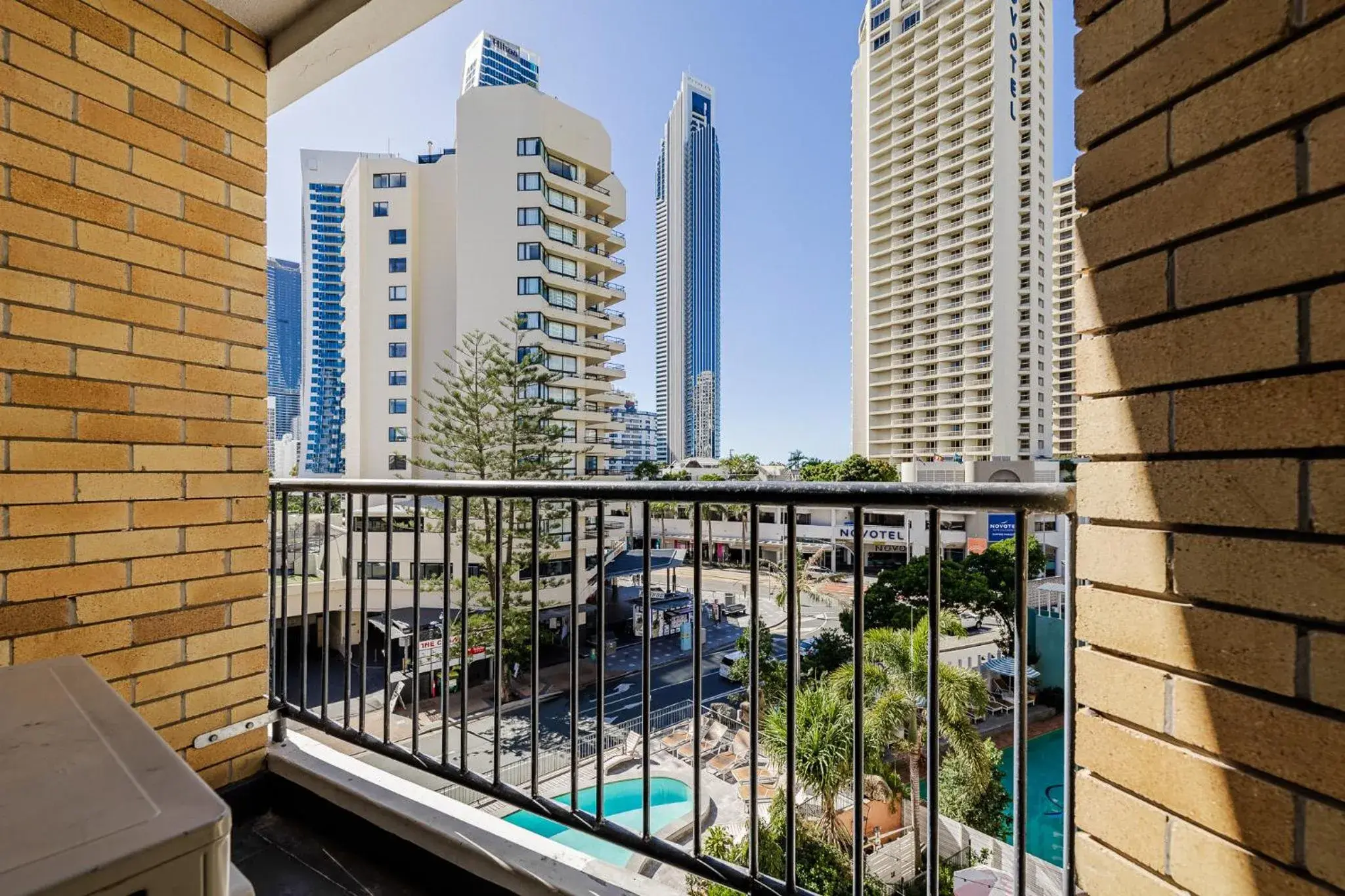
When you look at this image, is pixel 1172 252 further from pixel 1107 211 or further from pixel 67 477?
pixel 67 477

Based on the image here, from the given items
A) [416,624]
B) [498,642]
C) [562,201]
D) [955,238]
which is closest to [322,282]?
[562,201]

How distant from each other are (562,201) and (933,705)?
24609 millimetres

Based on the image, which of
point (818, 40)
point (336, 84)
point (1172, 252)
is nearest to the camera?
point (1172, 252)

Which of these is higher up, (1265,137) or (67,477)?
(1265,137)

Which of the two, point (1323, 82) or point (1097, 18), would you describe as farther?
point (1097, 18)

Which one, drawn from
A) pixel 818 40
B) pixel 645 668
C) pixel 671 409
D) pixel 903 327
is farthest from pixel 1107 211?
pixel 671 409

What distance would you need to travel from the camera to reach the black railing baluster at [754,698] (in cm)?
116

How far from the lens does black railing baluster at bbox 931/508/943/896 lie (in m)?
1.00

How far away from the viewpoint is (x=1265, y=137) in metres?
0.65

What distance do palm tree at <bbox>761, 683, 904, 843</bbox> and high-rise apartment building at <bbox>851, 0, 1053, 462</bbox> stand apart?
2845 centimetres

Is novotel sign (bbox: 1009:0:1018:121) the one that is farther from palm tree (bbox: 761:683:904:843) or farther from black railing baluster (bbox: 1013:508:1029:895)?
black railing baluster (bbox: 1013:508:1029:895)

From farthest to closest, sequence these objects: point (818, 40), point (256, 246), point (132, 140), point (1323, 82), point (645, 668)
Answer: point (818, 40) < point (256, 246) < point (132, 140) < point (645, 668) < point (1323, 82)

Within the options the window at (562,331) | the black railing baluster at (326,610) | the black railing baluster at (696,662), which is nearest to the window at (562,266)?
the window at (562,331)

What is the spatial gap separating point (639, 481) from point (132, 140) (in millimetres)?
1565
